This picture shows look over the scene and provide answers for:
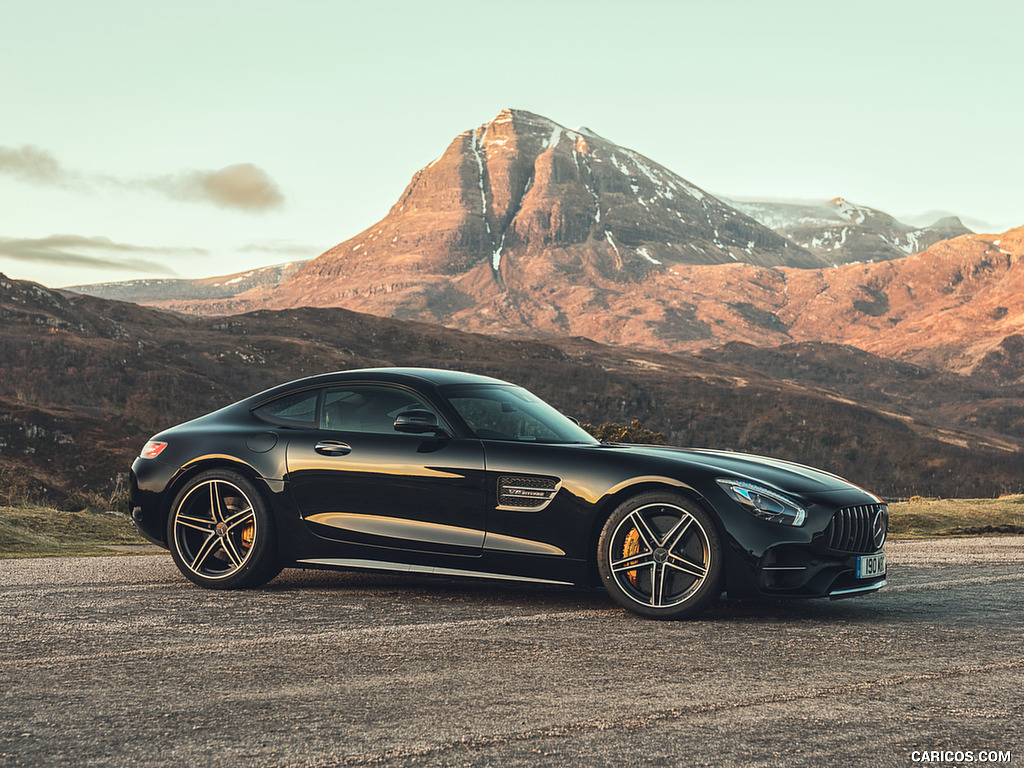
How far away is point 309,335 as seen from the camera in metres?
134

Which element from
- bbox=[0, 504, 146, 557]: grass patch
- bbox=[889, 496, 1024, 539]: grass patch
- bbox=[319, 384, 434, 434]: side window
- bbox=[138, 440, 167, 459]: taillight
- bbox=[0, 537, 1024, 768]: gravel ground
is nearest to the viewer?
bbox=[0, 537, 1024, 768]: gravel ground

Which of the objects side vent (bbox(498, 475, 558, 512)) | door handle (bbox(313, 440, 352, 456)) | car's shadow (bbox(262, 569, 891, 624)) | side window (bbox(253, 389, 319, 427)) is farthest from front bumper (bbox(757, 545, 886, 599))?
side window (bbox(253, 389, 319, 427))

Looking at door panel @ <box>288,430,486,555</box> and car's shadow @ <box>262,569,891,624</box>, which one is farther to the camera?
door panel @ <box>288,430,486,555</box>

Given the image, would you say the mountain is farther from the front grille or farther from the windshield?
the front grille

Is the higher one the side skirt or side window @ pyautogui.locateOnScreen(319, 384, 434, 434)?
side window @ pyautogui.locateOnScreen(319, 384, 434, 434)

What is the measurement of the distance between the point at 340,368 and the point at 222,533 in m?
104

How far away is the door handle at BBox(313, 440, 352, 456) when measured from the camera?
6.63 meters

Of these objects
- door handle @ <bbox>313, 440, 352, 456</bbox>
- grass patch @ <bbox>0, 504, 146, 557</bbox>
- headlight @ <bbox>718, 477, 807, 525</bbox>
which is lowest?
grass patch @ <bbox>0, 504, 146, 557</bbox>

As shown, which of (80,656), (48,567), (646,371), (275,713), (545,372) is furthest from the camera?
(646,371)

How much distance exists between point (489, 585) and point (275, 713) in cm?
343

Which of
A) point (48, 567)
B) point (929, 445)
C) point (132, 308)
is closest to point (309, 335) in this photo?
point (132, 308)

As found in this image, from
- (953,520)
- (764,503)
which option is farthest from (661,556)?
(953,520)

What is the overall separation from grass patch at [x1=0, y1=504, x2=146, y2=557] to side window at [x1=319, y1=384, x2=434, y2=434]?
179 inches

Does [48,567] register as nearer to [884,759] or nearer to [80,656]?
[80,656]
